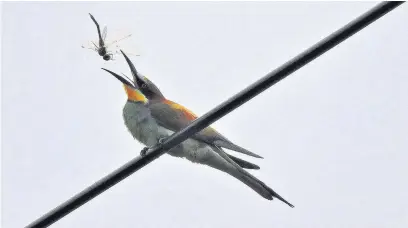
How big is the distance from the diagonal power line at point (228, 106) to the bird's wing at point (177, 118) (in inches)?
81.0

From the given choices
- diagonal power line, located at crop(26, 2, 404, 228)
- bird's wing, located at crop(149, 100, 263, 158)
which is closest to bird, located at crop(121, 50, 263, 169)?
bird's wing, located at crop(149, 100, 263, 158)

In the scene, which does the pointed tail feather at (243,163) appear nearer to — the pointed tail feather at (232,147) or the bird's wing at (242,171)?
the bird's wing at (242,171)

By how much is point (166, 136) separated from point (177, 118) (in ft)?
1.21

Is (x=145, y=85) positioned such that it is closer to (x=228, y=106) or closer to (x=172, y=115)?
(x=172, y=115)

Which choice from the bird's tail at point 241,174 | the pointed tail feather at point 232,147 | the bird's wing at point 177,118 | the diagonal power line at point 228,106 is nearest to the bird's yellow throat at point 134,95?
the bird's wing at point 177,118

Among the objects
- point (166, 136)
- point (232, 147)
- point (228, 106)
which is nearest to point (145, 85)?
point (166, 136)

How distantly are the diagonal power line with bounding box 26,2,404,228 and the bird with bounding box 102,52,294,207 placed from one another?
1627mm

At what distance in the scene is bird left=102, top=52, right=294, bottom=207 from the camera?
5156 mm

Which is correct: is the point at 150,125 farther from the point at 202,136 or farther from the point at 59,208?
the point at 59,208

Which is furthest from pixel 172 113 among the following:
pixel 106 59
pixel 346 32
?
pixel 346 32

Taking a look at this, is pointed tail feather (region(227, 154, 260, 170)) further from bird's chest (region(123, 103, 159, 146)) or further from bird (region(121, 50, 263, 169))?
bird's chest (region(123, 103, 159, 146))

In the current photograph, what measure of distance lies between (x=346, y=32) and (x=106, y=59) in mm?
3633

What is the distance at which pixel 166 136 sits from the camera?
218 inches

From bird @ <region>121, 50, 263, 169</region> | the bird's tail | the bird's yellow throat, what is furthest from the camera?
the bird's yellow throat
